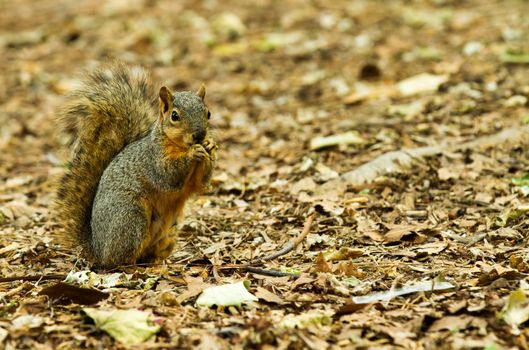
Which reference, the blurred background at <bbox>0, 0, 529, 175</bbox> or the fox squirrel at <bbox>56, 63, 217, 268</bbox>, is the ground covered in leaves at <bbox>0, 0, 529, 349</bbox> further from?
the fox squirrel at <bbox>56, 63, 217, 268</bbox>

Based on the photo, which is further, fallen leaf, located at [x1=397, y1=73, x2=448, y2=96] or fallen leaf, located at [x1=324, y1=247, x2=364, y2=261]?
fallen leaf, located at [x1=397, y1=73, x2=448, y2=96]

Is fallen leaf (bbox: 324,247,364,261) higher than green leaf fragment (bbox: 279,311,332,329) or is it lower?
lower

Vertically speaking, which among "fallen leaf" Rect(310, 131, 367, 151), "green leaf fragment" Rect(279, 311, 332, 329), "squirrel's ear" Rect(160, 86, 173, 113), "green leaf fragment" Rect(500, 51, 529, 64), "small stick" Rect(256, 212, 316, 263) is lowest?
"green leaf fragment" Rect(500, 51, 529, 64)

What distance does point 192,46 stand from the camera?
9.76 metres

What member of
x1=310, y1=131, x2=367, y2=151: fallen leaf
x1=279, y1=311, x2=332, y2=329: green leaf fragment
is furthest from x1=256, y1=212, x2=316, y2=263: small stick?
x1=310, y1=131, x2=367, y2=151: fallen leaf

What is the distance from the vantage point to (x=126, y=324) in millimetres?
3039

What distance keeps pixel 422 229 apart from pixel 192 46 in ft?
20.2

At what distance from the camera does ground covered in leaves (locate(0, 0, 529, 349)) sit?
122 inches

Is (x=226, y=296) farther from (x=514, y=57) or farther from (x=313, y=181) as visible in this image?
(x=514, y=57)

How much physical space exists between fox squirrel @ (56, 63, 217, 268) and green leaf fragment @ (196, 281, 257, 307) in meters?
0.85

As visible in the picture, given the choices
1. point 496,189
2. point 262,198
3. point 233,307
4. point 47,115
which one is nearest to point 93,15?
point 47,115

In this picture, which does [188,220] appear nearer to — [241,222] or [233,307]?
[241,222]

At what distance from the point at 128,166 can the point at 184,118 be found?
1.37ft

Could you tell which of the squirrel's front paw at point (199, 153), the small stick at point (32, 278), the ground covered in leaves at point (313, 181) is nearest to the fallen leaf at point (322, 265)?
the ground covered in leaves at point (313, 181)
